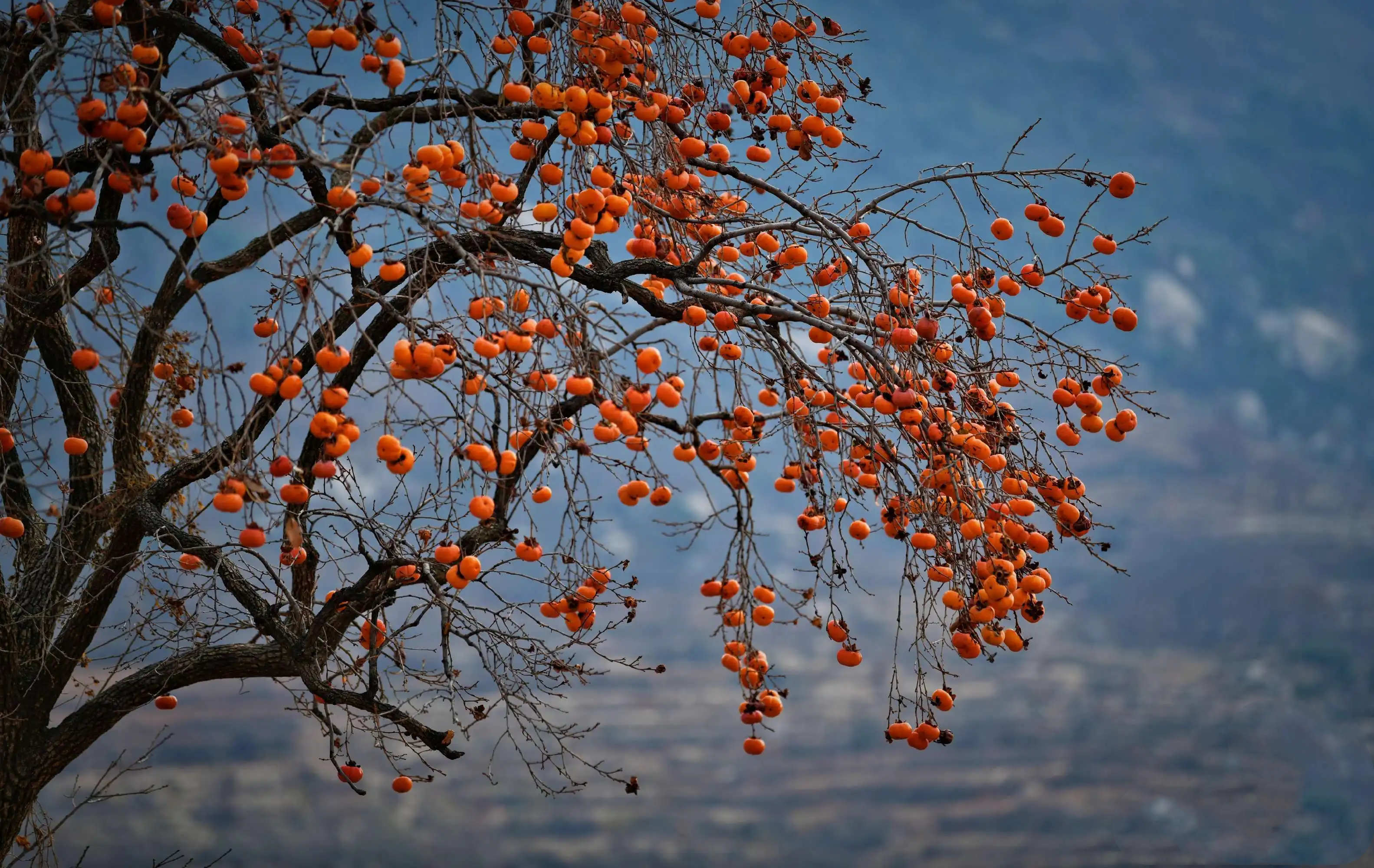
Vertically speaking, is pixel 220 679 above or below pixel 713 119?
below

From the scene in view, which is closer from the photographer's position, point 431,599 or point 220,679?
point 431,599

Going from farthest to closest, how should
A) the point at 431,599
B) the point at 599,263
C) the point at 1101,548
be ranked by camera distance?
1. the point at 599,263
2. the point at 431,599
3. the point at 1101,548

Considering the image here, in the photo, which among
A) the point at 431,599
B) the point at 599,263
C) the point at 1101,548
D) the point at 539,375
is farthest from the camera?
the point at 599,263

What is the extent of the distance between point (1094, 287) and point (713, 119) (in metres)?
1.12

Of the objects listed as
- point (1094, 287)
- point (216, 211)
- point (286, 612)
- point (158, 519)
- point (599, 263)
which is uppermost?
point (216, 211)

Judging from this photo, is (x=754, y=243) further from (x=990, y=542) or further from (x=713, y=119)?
(x=990, y=542)

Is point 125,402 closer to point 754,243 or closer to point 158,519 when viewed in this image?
point 158,519

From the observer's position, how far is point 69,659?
3.41 m

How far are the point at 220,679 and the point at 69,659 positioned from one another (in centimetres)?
44

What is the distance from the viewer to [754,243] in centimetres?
335

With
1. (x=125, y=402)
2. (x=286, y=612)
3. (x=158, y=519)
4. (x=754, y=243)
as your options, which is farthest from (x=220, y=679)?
(x=754, y=243)

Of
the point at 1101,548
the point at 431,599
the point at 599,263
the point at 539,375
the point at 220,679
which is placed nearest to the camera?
the point at 539,375

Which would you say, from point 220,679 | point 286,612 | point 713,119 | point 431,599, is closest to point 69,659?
point 220,679

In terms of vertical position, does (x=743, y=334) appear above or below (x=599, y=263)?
below
